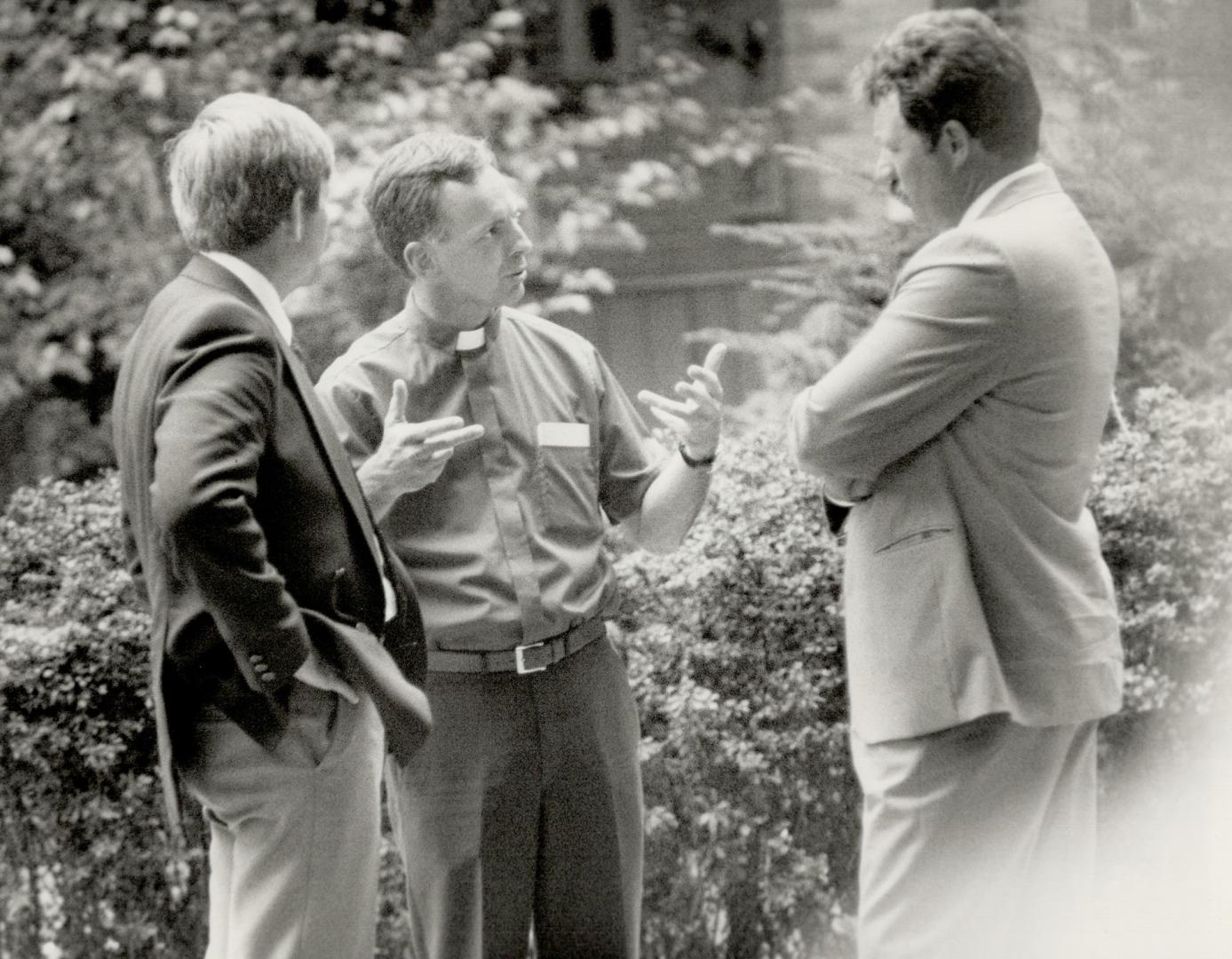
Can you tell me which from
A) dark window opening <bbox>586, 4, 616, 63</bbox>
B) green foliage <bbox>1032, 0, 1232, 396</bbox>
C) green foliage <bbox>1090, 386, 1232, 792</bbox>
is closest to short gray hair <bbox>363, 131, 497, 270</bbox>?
green foliage <bbox>1090, 386, 1232, 792</bbox>

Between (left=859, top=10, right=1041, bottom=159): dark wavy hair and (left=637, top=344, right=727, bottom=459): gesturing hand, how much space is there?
633 mm

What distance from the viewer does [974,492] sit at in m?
2.77

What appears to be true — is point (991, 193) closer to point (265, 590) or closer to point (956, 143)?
point (956, 143)

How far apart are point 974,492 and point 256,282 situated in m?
1.21

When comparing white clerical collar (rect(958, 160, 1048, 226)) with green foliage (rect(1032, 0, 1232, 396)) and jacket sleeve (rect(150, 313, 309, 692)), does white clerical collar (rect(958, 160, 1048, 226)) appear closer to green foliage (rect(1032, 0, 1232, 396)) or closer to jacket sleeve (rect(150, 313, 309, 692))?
jacket sleeve (rect(150, 313, 309, 692))

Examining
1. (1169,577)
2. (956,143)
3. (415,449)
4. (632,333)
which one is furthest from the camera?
(632,333)

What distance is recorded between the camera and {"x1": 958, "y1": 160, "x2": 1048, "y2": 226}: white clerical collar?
279 cm

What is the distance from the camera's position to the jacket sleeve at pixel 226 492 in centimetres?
256

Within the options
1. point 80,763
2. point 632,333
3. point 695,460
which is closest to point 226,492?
point 695,460

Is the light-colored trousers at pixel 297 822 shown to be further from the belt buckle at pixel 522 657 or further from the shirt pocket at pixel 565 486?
the shirt pocket at pixel 565 486

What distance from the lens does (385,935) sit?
404cm

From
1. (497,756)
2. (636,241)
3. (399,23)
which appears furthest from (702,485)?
(399,23)

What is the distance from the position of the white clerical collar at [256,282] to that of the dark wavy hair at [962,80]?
105 centimetres

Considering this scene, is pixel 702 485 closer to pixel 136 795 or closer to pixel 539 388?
pixel 539 388
